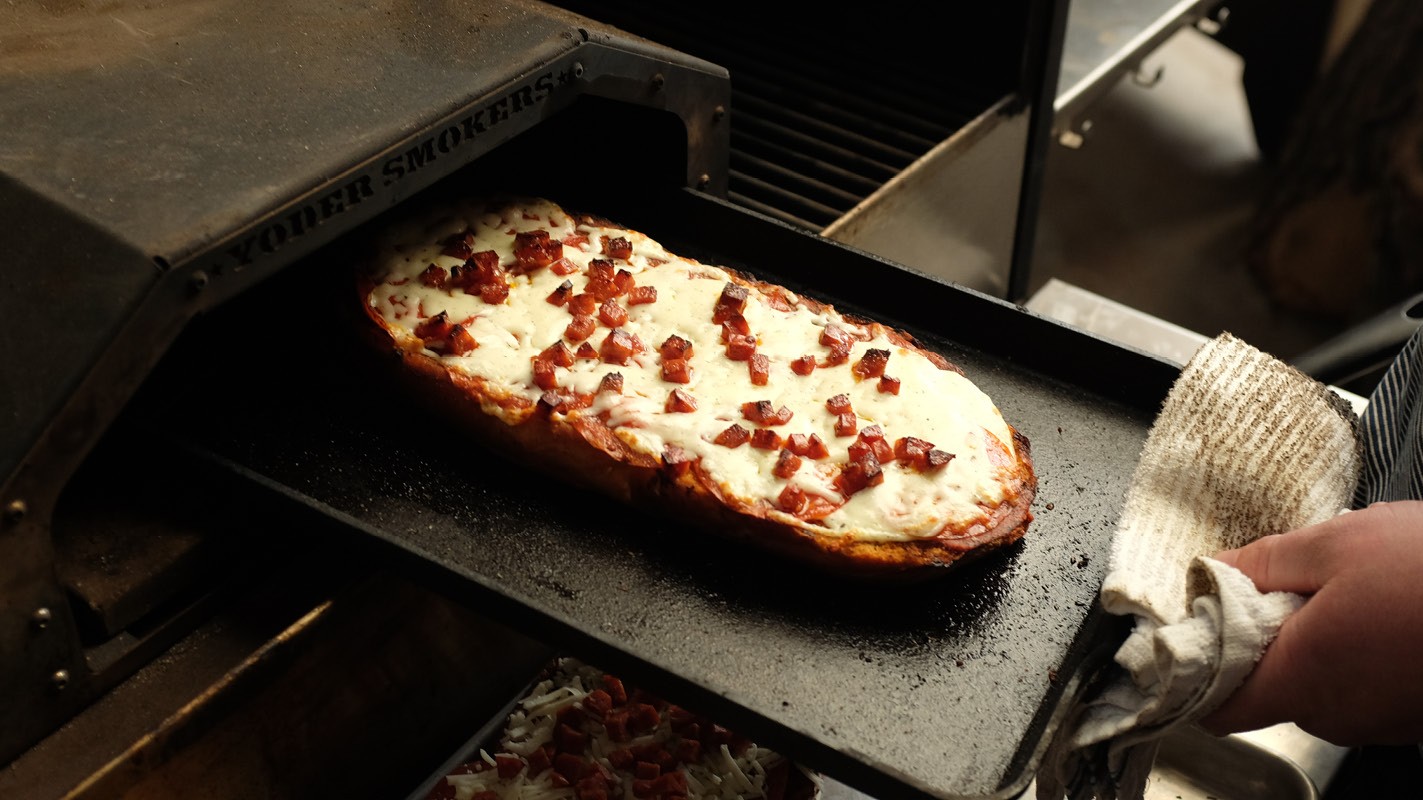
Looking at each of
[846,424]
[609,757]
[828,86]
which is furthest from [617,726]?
[828,86]

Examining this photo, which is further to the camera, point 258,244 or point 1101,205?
point 1101,205

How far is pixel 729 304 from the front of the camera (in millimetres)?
2398

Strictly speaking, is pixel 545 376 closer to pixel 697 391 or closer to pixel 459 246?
pixel 697 391

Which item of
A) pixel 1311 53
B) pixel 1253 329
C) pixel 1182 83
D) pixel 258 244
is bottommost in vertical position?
pixel 1253 329

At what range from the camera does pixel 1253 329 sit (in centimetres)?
596

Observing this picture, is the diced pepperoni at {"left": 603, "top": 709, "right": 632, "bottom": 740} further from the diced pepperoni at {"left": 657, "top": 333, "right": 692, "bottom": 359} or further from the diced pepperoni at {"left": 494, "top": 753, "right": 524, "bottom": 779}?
the diced pepperoni at {"left": 657, "top": 333, "right": 692, "bottom": 359}

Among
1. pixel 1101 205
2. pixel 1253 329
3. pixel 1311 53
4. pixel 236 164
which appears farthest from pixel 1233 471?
pixel 1311 53

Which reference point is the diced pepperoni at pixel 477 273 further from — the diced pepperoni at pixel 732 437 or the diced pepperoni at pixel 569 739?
the diced pepperoni at pixel 569 739

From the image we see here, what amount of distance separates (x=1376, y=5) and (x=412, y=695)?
224 inches

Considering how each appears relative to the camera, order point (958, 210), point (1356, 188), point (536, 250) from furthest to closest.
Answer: point (1356, 188) < point (958, 210) < point (536, 250)

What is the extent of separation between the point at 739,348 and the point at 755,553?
1.30 ft

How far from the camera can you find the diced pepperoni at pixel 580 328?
235 centimetres

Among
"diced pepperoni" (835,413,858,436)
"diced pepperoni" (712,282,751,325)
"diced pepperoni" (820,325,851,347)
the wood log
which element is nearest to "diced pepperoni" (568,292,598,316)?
"diced pepperoni" (712,282,751,325)

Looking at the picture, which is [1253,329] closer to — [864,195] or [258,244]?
[864,195]
